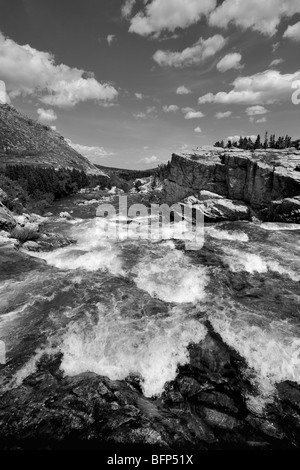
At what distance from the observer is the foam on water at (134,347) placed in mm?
13488

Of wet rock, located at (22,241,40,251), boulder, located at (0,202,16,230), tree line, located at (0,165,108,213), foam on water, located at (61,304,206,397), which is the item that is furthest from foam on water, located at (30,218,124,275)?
tree line, located at (0,165,108,213)

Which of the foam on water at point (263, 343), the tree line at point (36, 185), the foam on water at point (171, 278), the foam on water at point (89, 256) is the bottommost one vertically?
the foam on water at point (263, 343)

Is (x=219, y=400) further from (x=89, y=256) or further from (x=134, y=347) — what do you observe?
(x=89, y=256)

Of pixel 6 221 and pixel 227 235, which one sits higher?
pixel 6 221

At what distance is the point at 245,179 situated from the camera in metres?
50.2

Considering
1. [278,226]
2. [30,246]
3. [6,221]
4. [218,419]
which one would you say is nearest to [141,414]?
[218,419]

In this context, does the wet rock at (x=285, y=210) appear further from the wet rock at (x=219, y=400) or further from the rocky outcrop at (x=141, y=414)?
the wet rock at (x=219, y=400)

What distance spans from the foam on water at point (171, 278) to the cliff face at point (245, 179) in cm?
2529

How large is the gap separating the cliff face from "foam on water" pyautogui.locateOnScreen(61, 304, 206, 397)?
34.2m

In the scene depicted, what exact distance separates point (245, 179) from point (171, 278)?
34.2 metres

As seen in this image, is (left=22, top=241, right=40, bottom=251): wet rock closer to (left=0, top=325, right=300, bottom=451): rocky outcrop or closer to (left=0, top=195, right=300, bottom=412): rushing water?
(left=0, top=195, right=300, bottom=412): rushing water

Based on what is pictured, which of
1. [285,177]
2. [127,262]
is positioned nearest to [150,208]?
[285,177]

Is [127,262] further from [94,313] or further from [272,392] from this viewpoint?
[272,392]

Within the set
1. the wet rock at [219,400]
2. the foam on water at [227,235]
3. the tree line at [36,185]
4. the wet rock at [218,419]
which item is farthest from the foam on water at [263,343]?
the tree line at [36,185]
